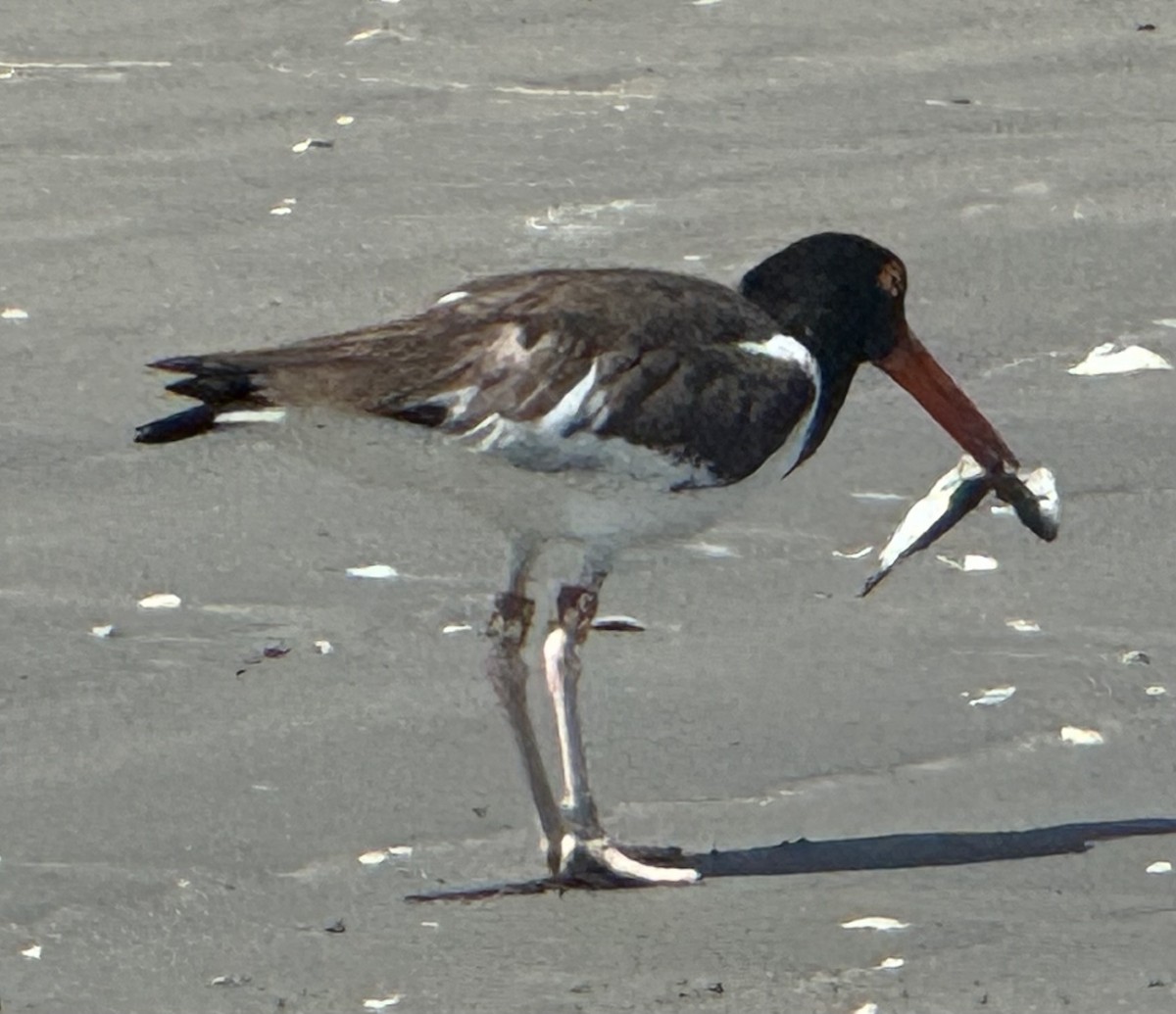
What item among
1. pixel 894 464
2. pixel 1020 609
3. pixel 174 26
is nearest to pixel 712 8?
pixel 174 26

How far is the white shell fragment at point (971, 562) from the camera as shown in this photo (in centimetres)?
681

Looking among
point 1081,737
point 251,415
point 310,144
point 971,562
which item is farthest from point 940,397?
point 310,144

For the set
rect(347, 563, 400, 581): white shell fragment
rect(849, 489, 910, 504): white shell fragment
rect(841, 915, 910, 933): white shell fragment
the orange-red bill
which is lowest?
rect(841, 915, 910, 933): white shell fragment

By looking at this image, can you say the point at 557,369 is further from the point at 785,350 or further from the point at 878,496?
the point at 878,496

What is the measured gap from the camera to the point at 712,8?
412 inches

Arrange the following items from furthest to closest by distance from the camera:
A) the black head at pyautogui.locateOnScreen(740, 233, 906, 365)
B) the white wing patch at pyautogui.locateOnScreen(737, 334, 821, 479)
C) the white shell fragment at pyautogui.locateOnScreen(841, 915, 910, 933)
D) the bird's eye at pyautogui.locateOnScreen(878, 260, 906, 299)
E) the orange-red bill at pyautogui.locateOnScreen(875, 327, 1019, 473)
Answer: the orange-red bill at pyautogui.locateOnScreen(875, 327, 1019, 473) < the bird's eye at pyautogui.locateOnScreen(878, 260, 906, 299) < the black head at pyautogui.locateOnScreen(740, 233, 906, 365) < the white wing patch at pyautogui.locateOnScreen(737, 334, 821, 479) < the white shell fragment at pyautogui.locateOnScreen(841, 915, 910, 933)

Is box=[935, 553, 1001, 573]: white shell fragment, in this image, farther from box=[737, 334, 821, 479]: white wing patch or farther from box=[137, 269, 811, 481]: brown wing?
box=[137, 269, 811, 481]: brown wing

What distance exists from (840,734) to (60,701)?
1602 millimetres

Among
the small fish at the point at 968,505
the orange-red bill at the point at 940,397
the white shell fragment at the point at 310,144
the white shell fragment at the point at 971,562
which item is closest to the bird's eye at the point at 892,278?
the orange-red bill at the point at 940,397

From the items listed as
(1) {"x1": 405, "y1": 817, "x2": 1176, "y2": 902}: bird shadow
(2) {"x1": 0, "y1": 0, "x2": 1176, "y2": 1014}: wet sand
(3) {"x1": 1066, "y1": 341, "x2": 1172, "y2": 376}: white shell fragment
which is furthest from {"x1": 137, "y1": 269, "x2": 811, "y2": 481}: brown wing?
(3) {"x1": 1066, "y1": 341, "x2": 1172, "y2": 376}: white shell fragment

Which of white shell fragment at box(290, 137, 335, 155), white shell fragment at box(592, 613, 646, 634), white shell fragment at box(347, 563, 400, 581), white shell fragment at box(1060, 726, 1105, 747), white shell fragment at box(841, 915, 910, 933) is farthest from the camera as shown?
white shell fragment at box(290, 137, 335, 155)

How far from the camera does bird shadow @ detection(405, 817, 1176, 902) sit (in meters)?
5.46

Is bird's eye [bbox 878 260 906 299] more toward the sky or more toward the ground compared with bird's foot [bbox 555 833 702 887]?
more toward the sky

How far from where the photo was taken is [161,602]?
6645 millimetres
